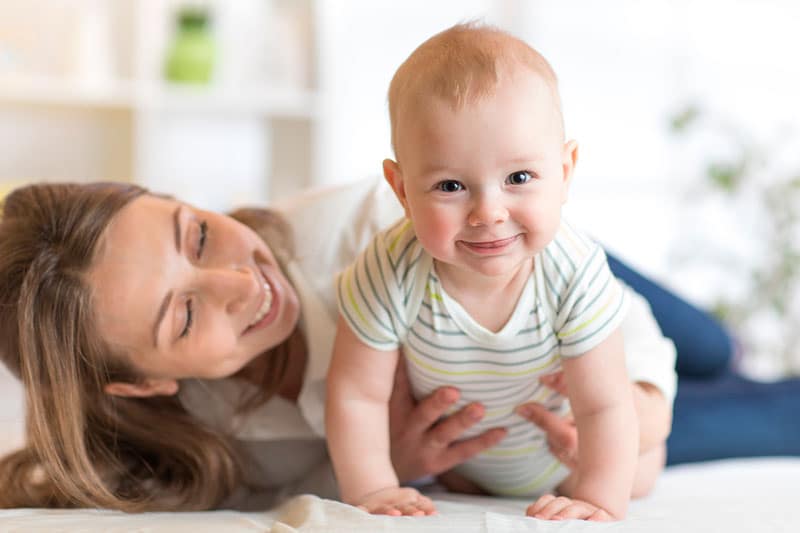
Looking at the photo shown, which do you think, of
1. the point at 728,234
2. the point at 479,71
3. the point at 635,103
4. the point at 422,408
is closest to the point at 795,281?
the point at 728,234

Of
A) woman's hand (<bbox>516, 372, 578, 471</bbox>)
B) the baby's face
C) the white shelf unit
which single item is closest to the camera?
the baby's face

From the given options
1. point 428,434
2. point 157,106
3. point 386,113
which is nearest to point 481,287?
point 428,434

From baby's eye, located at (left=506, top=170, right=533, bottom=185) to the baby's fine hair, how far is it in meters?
→ 0.07

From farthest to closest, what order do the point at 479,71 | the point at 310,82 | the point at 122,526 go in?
the point at 310,82, the point at 122,526, the point at 479,71

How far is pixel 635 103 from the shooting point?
3.82 m

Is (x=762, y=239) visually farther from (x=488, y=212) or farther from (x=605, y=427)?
(x=488, y=212)

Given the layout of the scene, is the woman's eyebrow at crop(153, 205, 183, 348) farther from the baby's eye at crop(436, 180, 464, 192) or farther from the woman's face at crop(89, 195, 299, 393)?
the baby's eye at crop(436, 180, 464, 192)

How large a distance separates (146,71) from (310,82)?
0.53 meters

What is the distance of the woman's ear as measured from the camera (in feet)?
4.21

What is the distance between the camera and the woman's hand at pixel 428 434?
1.22 m

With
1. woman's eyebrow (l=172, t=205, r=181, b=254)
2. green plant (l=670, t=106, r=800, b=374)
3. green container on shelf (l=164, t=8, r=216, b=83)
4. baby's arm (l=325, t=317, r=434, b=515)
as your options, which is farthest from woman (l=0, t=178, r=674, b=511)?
green plant (l=670, t=106, r=800, b=374)

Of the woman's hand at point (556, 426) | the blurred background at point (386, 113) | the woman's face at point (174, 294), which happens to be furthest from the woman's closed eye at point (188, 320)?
the blurred background at point (386, 113)

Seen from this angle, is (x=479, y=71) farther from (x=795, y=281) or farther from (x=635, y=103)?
(x=635, y=103)

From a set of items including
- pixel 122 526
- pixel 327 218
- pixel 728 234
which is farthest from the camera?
pixel 728 234
